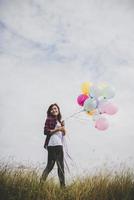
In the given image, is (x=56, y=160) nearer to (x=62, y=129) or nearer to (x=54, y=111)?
(x=62, y=129)

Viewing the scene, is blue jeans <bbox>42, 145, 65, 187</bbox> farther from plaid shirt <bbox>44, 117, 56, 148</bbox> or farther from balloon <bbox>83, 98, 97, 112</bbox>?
balloon <bbox>83, 98, 97, 112</bbox>

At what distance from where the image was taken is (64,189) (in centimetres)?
650

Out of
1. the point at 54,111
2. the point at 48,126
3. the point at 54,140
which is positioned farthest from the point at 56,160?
the point at 54,111

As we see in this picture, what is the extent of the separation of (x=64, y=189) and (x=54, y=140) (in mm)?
755

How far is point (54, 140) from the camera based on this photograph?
682 centimetres

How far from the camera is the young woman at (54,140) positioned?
6746 millimetres

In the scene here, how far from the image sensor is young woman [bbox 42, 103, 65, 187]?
675 centimetres

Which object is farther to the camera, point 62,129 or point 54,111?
point 54,111

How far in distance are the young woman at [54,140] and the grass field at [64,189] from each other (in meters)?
0.20

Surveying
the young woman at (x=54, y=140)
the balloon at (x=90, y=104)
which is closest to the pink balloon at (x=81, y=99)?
the balloon at (x=90, y=104)

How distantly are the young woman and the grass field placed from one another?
0.66 feet

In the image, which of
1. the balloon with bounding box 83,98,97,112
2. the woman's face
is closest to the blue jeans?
the woman's face

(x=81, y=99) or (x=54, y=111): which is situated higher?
(x=81, y=99)

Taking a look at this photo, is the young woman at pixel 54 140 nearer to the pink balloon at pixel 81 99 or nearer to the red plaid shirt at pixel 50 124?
the red plaid shirt at pixel 50 124
